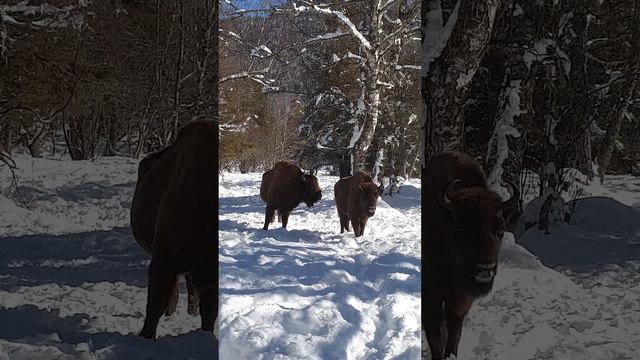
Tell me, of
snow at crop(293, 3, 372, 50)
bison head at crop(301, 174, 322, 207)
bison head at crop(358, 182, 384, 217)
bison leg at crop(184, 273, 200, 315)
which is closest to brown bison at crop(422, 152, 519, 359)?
bison head at crop(358, 182, 384, 217)

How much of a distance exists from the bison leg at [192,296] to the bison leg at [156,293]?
52 mm

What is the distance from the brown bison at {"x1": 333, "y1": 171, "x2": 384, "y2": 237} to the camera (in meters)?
2.17

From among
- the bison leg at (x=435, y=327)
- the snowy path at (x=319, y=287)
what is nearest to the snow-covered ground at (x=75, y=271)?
the snowy path at (x=319, y=287)

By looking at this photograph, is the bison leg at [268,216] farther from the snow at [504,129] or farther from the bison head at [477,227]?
the snow at [504,129]

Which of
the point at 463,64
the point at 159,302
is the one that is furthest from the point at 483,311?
the point at 159,302

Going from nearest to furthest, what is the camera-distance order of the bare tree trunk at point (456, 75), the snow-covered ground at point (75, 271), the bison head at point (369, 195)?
the snow-covered ground at point (75, 271)
the bare tree trunk at point (456, 75)
the bison head at point (369, 195)

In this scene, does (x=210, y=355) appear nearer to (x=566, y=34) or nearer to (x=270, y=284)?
(x=270, y=284)

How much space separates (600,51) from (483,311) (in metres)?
0.96

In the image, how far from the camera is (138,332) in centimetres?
154

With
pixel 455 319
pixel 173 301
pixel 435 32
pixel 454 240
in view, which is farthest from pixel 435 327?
pixel 435 32

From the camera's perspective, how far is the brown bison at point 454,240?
150 centimetres

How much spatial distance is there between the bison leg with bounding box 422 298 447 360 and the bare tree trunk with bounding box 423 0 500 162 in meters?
0.53

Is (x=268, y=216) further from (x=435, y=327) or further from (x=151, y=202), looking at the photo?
(x=435, y=327)

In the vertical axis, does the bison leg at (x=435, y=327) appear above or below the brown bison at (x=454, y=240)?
below
